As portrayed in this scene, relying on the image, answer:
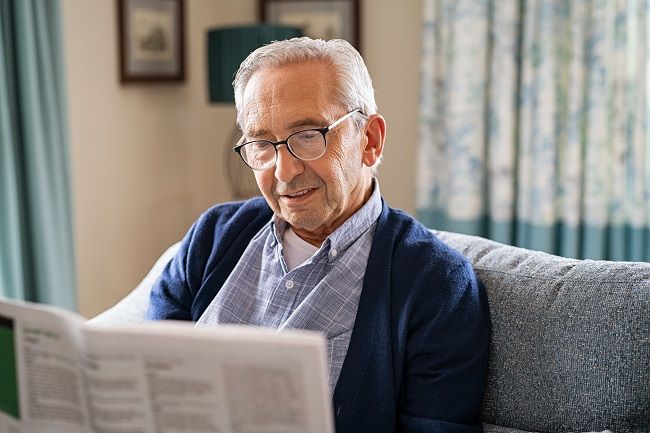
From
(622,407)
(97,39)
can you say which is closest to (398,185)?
(97,39)

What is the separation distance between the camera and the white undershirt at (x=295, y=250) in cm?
171

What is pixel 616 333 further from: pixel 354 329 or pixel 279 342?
pixel 279 342

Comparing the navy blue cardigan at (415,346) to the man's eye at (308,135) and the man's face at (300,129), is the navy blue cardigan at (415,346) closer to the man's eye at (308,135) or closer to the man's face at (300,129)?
the man's face at (300,129)

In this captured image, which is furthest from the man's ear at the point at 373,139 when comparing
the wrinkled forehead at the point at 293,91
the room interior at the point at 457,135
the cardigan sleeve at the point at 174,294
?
the room interior at the point at 457,135

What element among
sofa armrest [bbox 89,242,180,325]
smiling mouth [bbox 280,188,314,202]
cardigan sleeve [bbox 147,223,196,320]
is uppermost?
smiling mouth [bbox 280,188,314,202]

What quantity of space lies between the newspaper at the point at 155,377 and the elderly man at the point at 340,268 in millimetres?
529

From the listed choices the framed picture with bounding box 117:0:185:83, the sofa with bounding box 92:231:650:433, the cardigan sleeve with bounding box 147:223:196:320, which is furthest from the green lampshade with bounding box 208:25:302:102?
the sofa with bounding box 92:231:650:433

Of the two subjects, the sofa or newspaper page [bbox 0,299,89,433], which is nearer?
newspaper page [bbox 0,299,89,433]

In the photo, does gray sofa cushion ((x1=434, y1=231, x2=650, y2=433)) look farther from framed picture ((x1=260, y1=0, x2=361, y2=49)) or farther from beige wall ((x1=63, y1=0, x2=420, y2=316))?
framed picture ((x1=260, y1=0, x2=361, y2=49))

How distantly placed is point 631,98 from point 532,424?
199 cm

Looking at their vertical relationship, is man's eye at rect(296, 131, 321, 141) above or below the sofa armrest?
above

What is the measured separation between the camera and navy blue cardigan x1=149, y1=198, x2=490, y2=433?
1.44 metres

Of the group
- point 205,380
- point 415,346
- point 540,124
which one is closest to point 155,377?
point 205,380

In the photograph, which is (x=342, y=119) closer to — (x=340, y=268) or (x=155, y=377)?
(x=340, y=268)
